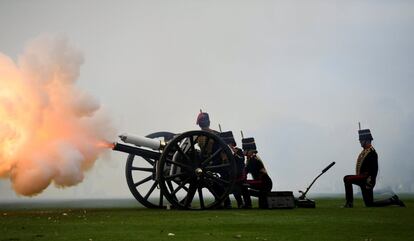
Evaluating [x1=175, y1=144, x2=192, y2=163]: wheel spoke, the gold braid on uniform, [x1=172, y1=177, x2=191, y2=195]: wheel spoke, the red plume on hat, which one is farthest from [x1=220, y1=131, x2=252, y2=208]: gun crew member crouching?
the gold braid on uniform

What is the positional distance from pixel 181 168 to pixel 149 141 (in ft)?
4.95

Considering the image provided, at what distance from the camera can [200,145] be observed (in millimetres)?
15812

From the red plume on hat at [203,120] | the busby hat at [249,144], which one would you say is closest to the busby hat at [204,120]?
the red plume on hat at [203,120]

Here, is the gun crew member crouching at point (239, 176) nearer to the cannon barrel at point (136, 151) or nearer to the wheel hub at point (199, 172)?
the wheel hub at point (199, 172)

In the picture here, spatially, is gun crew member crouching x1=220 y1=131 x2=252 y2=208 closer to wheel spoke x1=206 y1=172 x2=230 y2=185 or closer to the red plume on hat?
wheel spoke x1=206 y1=172 x2=230 y2=185

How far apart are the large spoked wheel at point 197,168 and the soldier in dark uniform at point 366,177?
3.75 metres

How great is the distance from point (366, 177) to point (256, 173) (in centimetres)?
326

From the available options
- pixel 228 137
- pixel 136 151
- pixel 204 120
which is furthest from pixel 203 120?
pixel 136 151

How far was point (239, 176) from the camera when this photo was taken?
16562mm

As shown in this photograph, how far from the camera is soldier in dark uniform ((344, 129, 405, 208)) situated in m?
17.0

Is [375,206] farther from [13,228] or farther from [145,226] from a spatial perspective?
[13,228]

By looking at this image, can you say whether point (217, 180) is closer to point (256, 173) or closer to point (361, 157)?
point (256, 173)

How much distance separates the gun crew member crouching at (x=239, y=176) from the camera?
16453 mm

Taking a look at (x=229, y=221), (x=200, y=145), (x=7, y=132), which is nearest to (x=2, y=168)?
(x=7, y=132)
